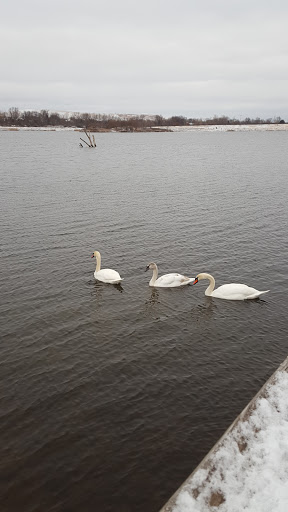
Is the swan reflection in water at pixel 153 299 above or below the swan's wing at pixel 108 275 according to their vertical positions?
below

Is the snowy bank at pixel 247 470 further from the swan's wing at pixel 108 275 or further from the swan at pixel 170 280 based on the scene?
the swan's wing at pixel 108 275

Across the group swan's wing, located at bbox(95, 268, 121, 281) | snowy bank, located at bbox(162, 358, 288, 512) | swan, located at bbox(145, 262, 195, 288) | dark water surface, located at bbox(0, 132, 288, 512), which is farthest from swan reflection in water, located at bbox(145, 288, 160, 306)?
snowy bank, located at bbox(162, 358, 288, 512)

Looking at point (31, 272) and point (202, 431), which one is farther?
point (31, 272)

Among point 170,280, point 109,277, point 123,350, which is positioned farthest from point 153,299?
point 123,350

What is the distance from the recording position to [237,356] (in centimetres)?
1226

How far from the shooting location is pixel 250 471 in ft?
17.7

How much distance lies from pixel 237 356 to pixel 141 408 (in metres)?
3.75

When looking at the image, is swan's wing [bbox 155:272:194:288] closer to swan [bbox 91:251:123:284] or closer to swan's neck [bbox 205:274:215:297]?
swan's neck [bbox 205:274:215:297]

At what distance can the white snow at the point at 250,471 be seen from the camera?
4832 millimetres

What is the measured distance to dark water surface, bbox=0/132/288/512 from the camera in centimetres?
834

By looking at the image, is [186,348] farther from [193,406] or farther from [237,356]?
[193,406]

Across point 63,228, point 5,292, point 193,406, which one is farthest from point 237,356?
point 63,228

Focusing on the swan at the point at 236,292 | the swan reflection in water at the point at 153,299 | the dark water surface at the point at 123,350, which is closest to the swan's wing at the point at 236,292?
the swan at the point at 236,292

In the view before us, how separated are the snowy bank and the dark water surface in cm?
306
